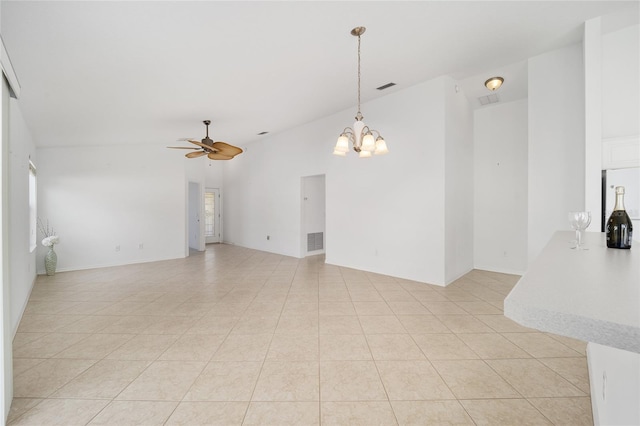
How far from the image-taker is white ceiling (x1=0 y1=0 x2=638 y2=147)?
2570 mm

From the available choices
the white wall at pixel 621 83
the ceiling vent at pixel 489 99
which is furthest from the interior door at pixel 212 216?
the white wall at pixel 621 83

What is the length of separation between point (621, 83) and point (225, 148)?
5.15 m

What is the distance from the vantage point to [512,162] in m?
5.41

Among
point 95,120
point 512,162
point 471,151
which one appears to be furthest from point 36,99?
point 512,162

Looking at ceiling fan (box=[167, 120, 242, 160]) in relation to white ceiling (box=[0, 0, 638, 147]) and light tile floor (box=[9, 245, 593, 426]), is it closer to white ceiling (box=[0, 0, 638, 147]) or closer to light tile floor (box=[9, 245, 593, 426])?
white ceiling (box=[0, 0, 638, 147])

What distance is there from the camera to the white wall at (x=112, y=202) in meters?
5.98

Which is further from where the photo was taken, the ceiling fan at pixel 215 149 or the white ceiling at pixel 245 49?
the ceiling fan at pixel 215 149

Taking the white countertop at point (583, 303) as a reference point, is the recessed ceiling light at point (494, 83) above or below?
above

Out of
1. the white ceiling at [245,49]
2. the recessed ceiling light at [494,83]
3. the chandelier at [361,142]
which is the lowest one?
the chandelier at [361,142]

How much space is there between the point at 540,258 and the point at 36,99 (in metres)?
5.50

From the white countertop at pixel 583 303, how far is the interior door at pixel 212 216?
33.3ft

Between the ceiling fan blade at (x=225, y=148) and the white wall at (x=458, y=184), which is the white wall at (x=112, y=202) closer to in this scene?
the ceiling fan blade at (x=225, y=148)

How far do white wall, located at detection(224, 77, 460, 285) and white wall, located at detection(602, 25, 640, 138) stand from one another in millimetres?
1821

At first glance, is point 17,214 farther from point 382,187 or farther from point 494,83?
point 494,83
